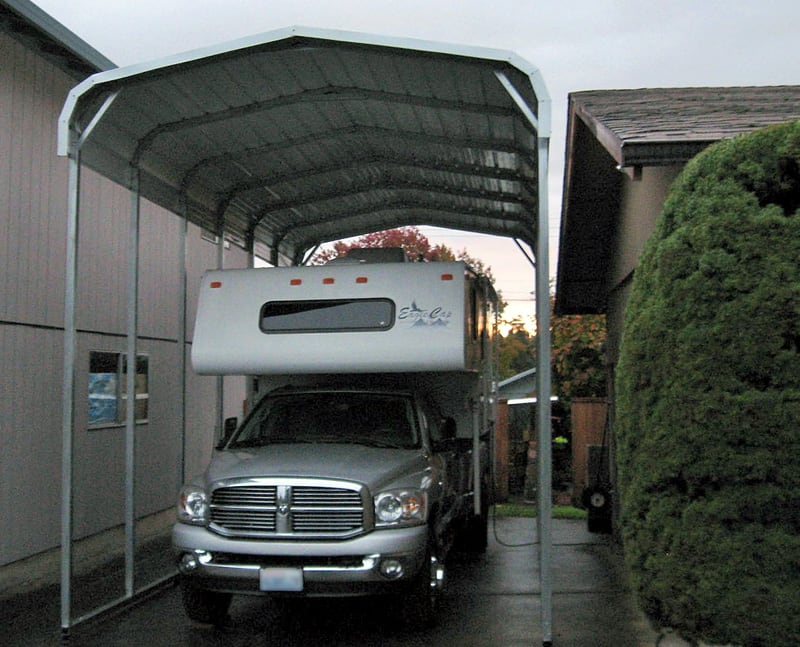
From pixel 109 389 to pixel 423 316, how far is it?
16.2ft

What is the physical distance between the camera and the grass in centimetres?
1523

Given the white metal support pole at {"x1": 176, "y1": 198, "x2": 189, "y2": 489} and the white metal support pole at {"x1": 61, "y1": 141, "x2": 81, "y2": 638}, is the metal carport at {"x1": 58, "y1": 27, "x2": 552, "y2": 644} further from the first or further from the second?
the white metal support pole at {"x1": 176, "y1": 198, "x2": 189, "y2": 489}

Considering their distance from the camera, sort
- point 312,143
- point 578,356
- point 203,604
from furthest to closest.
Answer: point 578,356, point 312,143, point 203,604

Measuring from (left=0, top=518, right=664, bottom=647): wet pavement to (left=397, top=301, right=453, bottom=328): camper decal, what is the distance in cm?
242

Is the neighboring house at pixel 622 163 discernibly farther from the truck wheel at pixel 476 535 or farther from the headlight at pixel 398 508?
the headlight at pixel 398 508

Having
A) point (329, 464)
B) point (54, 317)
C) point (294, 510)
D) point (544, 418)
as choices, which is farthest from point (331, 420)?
point (54, 317)

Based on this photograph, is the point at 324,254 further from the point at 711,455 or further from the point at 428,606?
the point at 711,455

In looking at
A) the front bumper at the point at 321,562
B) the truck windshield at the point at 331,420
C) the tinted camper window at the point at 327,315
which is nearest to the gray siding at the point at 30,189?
the tinted camper window at the point at 327,315

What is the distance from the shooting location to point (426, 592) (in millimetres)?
7594

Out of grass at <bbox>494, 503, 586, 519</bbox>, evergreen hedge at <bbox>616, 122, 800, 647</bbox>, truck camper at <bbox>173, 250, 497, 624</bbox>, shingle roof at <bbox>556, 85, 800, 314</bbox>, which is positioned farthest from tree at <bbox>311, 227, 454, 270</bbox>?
evergreen hedge at <bbox>616, 122, 800, 647</bbox>

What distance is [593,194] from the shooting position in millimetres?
11500

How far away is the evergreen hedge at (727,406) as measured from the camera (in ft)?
17.9

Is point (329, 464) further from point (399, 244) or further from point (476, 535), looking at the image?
point (399, 244)

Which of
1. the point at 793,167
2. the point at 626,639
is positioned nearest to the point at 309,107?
the point at 793,167
